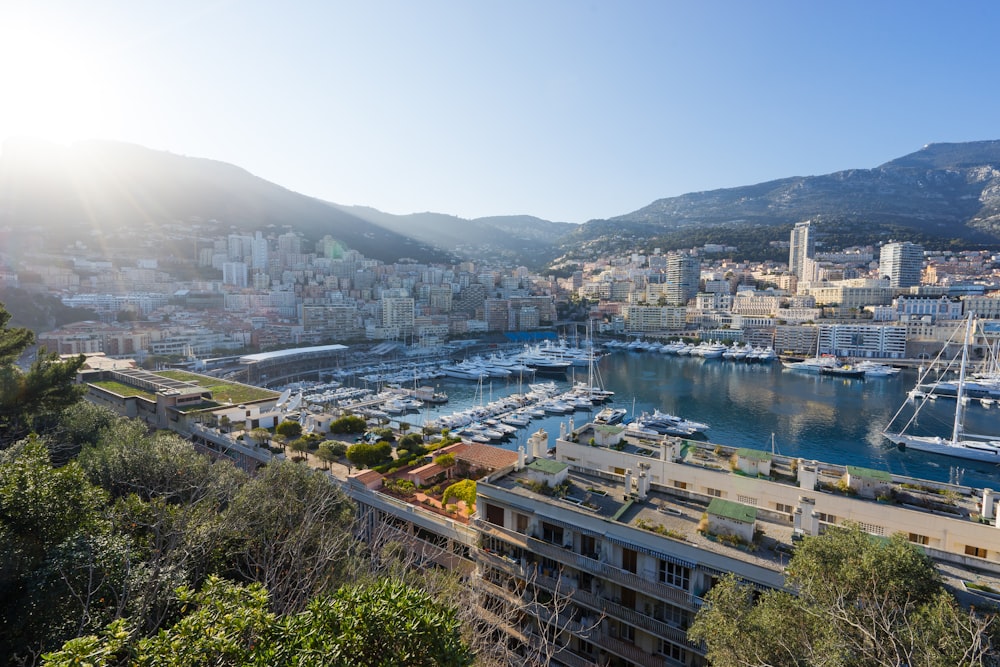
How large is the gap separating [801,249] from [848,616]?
8936 centimetres

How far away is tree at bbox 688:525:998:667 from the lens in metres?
3.29

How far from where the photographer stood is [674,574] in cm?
543

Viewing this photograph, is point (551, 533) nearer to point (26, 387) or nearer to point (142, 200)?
point (26, 387)

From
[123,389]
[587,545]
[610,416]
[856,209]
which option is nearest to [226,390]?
[123,389]

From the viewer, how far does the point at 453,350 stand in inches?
1758

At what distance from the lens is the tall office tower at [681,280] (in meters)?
69.8

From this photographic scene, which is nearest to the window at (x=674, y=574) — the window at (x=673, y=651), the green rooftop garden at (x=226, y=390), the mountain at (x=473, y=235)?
the window at (x=673, y=651)

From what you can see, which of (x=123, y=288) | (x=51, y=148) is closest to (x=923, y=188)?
(x=123, y=288)

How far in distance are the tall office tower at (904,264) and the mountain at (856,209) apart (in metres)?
17.6

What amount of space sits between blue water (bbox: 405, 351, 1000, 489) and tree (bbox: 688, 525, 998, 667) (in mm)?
16559

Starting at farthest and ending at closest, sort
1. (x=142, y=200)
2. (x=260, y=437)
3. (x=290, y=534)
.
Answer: (x=142, y=200) → (x=260, y=437) → (x=290, y=534)

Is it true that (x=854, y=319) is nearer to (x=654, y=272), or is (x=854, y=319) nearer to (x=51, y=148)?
(x=654, y=272)

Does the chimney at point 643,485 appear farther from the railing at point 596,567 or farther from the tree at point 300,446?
the tree at point 300,446

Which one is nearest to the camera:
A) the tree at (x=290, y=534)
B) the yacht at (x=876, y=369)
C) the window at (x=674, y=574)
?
the tree at (x=290, y=534)
